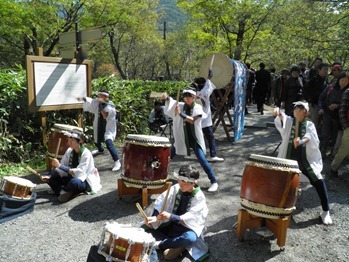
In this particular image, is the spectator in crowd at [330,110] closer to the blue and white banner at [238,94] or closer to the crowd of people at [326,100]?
the crowd of people at [326,100]

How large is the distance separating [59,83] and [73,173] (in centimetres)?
244

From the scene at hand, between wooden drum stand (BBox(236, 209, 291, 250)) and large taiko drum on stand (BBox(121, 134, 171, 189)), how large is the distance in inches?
47.8

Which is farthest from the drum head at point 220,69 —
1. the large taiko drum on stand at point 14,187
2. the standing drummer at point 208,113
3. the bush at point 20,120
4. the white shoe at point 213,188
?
the large taiko drum on stand at point 14,187

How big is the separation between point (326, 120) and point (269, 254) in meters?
3.61

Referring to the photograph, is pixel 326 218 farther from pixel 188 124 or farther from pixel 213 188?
pixel 188 124

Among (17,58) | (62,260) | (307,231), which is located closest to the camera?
(62,260)

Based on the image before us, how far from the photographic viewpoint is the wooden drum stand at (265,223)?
3074 mm

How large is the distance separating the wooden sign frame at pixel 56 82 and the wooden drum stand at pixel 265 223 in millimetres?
4030

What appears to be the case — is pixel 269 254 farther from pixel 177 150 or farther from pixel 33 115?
pixel 33 115

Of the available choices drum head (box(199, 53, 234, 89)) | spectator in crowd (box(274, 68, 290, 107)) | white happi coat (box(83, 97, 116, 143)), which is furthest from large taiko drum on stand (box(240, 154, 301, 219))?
spectator in crowd (box(274, 68, 290, 107))

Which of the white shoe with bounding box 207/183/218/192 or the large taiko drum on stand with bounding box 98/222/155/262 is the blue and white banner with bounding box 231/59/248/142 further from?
the large taiko drum on stand with bounding box 98/222/155/262

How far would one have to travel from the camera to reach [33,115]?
233 inches

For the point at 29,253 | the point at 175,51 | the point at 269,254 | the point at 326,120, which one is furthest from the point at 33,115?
the point at 175,51

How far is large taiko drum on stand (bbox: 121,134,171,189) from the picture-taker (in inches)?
155
